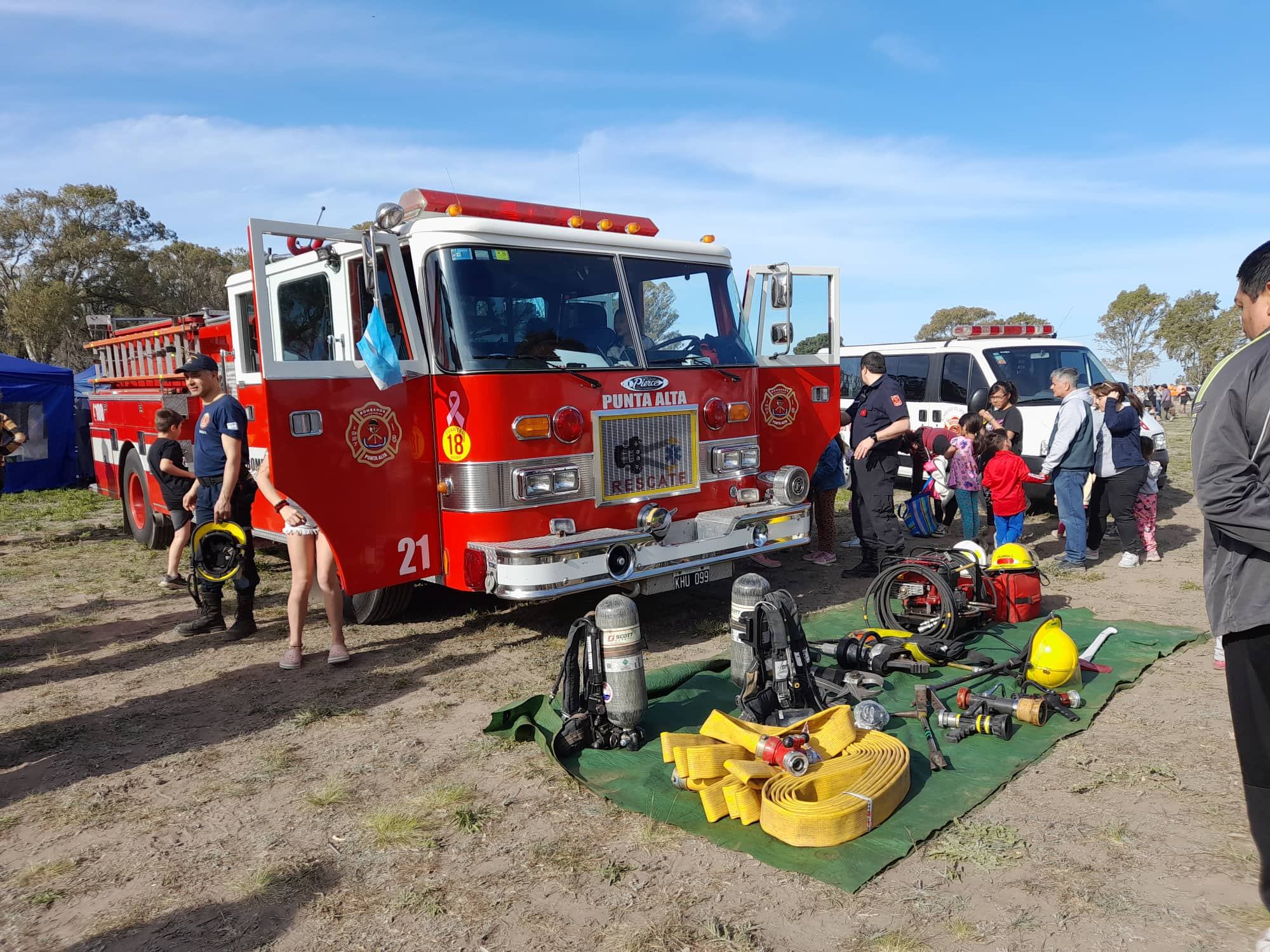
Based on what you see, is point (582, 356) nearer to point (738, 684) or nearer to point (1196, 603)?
point (738, 684)

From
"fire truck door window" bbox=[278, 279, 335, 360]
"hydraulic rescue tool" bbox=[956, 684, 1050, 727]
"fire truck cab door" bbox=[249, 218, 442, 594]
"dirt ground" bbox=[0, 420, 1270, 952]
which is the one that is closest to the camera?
"dirt ground" bbox=[0, 420, 1270, 952]

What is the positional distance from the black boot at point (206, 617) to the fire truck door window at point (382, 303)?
96.4 inches

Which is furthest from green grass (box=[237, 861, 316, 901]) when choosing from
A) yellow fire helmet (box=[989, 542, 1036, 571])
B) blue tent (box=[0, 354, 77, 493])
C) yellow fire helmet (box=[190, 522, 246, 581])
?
blue tent (box=[0, 354, 77, 493])

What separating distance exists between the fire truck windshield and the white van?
478 centimetres

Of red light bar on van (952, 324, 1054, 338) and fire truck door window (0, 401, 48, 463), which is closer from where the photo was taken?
red light bar on van (952, 324, 1054, 338)

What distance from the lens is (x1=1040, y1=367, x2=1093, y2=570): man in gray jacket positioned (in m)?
7.98

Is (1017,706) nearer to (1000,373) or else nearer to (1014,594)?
(1014,594)

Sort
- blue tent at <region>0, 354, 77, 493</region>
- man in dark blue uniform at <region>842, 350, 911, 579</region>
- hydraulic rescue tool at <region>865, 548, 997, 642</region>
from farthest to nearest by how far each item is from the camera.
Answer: blue tent at <region>0, 354, 77, 493</region>
man in dark blue uniform at <region>842, 350, 911, 579</region>
hydraulic rescue tool at <region>865, 548, 997, 642</region>

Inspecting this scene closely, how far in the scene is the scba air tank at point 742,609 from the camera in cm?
471

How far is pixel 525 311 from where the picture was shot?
18.7ft

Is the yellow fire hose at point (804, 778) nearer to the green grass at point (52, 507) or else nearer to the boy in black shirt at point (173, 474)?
the boy in black shirt at point (173, 474)

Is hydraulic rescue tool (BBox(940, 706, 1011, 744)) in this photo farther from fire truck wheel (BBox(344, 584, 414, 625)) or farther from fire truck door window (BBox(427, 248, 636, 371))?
fire truck wheel (BBox(344, 584, 414, 625))

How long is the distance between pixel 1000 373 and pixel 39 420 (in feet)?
56.4

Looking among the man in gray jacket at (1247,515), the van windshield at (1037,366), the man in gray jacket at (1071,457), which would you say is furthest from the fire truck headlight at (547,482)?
the van windshield at (1037,366)
